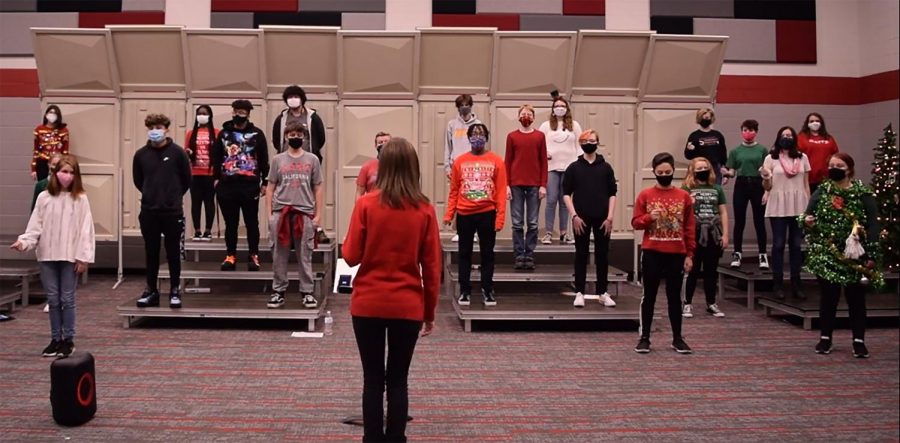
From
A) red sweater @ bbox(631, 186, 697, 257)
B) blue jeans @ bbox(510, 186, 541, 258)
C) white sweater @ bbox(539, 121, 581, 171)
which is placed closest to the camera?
red sweater @ bbox(631, 186, 697, 257)

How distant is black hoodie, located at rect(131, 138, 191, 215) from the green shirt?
5.76m

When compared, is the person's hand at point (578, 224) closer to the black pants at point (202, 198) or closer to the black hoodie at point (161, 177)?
the black hoodie at point (161, 177)

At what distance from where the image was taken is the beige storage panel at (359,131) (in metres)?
9.95

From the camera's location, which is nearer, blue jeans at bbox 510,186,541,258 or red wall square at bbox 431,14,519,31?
blue jeans at bbox 510,186,541,258

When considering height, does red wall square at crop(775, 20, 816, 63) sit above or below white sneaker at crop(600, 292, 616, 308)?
above

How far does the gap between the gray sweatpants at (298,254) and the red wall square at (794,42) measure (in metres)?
7.47

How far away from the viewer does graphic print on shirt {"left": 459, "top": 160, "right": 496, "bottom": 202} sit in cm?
707

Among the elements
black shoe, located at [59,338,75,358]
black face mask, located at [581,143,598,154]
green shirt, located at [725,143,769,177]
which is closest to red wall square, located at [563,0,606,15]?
green shirt, located at [725,143,769,177]

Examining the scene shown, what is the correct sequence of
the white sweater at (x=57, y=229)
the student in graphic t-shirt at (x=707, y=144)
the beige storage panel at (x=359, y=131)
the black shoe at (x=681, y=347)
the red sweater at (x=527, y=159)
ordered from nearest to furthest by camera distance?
the white sweater at (x=57, y=229)
the black shoe at (x=681, y=347)
the red sweater at (x=527, y=159)
the student in graphic t-shirt at (x=707, y=144)
the beige storage panel at (x=359, y=131)

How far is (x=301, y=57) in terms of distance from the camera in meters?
9.96

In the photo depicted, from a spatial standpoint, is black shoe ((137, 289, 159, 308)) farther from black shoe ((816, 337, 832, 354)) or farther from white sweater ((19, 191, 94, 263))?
black shoe ((816, 337, 832, 354))

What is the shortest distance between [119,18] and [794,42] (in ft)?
29.9

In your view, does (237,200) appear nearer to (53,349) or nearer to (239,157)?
(239,157)

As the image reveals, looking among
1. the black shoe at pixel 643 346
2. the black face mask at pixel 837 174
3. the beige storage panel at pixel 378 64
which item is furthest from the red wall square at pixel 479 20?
the black shoe at pixel 643 346
